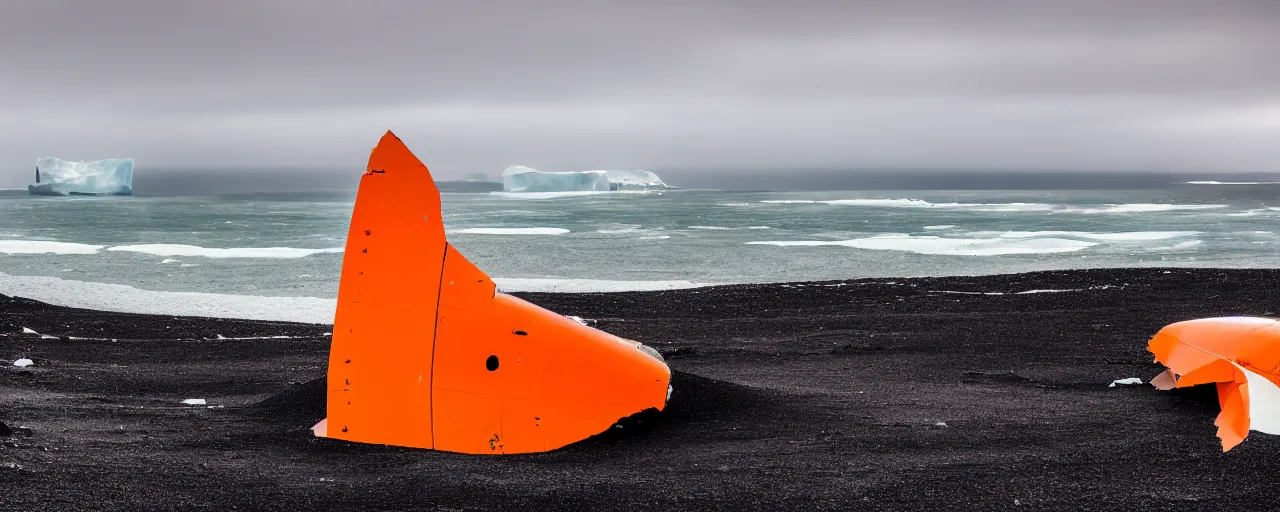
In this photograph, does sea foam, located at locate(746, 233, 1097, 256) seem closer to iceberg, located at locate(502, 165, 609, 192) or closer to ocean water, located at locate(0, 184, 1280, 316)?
ocean water, located at locate(0, 184, 1280, 316)

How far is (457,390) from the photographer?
13.6 feet

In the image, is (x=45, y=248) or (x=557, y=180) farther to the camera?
(x=557, y=180)

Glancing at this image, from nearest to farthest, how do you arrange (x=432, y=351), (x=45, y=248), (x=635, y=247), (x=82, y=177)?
(x=432, y=351) → (x=45, y=248) → (x=635, y=247) → (x=82, y=177)

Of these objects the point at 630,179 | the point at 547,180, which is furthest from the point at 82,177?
the point at 630,179

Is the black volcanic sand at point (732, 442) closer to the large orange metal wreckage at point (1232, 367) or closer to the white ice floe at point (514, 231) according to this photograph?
the large orange metal wreckage at point (1232, 367)

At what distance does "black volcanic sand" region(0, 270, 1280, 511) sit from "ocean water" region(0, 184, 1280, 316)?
8.39 meters

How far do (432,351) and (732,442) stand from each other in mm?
1399

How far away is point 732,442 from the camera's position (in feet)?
14.4

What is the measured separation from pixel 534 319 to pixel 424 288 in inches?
19.3

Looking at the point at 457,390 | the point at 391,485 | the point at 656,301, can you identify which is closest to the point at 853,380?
the point at 457,390

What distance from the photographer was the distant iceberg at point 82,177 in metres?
61.3

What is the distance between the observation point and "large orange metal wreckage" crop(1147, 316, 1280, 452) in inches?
169

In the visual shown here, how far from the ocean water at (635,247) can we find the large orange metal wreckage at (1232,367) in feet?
35.8

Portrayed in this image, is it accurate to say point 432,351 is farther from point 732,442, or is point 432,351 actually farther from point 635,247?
point 635,247
